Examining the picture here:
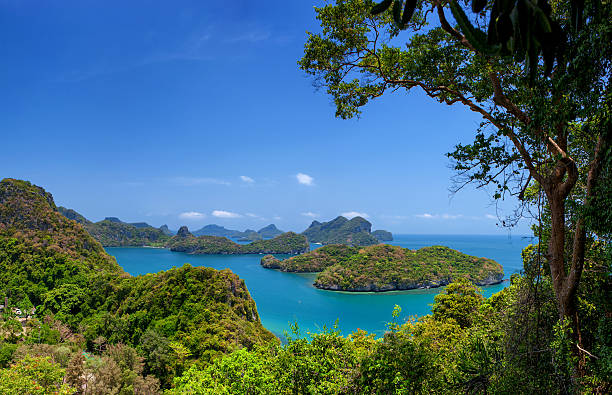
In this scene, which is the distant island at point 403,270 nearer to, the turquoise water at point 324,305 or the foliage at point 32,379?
the turquoise water at point 324,305

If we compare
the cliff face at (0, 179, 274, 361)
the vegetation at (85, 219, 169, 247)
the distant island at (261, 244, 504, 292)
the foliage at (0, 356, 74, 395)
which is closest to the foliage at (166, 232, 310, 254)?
the vegetation at (85, 219, 169, 247)

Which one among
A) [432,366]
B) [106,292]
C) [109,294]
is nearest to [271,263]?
[106,292]

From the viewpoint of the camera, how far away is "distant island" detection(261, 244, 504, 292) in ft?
190

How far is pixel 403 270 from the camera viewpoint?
6012 cm

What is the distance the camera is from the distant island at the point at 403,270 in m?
57.8

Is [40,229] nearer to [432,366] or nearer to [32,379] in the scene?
[32,379]

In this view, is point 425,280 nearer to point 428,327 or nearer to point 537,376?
point 428,327

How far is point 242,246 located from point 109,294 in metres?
96.1

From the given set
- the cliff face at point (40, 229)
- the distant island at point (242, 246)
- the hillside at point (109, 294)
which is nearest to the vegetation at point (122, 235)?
the distant island at point (242, 246)

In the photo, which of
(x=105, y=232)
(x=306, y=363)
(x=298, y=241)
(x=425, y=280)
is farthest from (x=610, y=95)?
(x=105, y=232)

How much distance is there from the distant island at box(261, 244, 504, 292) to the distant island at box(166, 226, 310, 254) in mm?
56614

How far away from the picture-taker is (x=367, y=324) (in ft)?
129

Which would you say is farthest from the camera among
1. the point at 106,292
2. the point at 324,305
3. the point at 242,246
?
the point at 242,246

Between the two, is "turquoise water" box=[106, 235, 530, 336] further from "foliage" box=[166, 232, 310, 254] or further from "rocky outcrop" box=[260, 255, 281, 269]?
"foliage" box=[166, 232, 310, 254]
